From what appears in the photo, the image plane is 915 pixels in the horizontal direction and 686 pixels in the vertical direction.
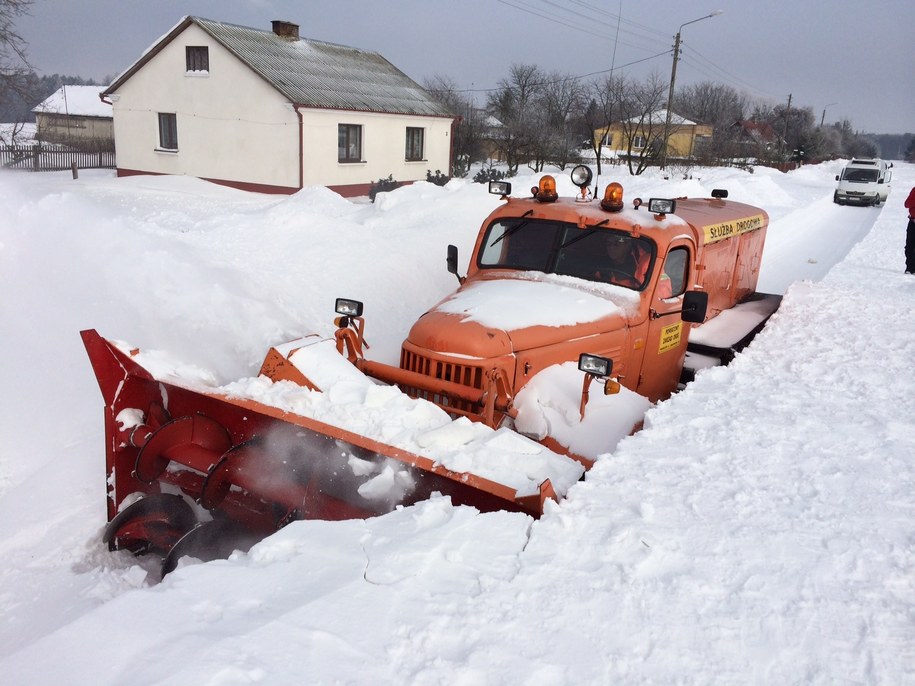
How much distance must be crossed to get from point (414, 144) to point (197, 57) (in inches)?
308

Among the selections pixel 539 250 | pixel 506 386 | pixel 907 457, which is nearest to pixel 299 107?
pixel 539 250

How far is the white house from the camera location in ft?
68.8

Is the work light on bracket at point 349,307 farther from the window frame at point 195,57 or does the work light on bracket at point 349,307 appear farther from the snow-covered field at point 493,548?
the window frame at point 195,57

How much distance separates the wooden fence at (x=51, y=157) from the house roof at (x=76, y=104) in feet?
50.7

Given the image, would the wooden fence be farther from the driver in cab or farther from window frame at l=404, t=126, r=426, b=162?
the driver in cab

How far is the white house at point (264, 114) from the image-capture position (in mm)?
20984

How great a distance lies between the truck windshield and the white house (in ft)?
53.2

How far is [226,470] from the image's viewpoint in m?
4.01

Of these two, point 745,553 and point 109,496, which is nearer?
point 745,553

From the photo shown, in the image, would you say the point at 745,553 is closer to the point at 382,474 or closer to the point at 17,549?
the point at 382,474

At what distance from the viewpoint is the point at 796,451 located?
4242 millimetres

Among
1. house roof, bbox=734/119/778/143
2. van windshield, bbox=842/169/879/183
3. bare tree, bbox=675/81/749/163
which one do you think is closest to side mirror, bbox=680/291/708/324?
van windshield, bbox=842/169/879/183

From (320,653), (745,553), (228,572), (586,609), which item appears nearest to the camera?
(320,653)

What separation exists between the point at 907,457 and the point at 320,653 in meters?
3.75
